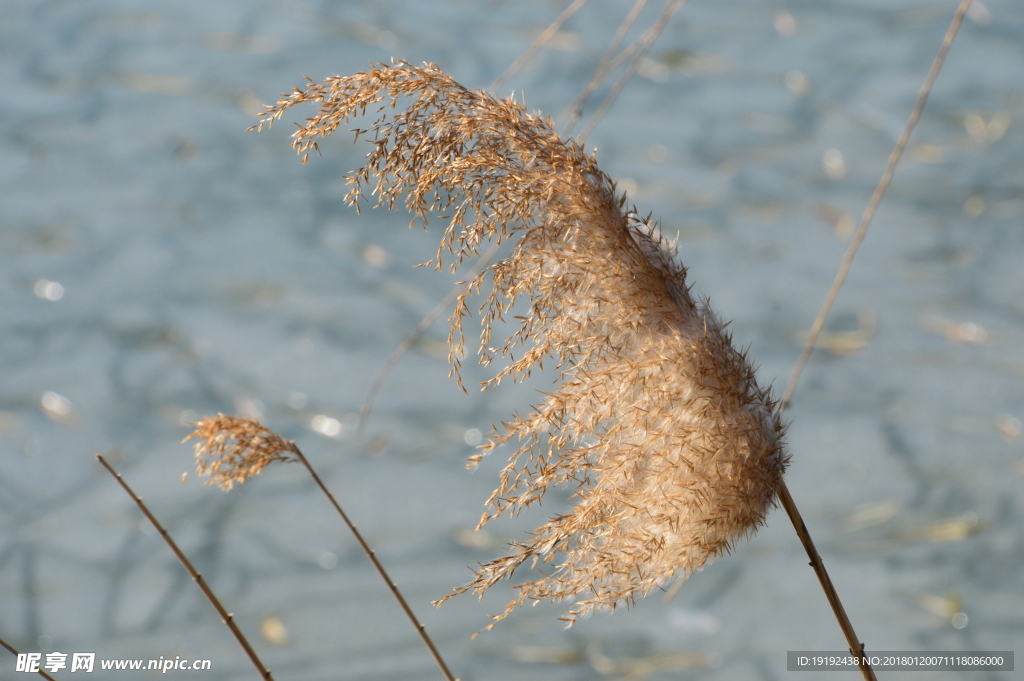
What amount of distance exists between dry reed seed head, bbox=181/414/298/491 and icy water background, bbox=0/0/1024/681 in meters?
0.93

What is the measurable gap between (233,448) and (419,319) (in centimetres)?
121

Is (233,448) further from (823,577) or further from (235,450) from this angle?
(823,577)

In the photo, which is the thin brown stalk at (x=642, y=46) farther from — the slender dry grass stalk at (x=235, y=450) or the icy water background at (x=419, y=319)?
the icy water background at (x=419, y=319)

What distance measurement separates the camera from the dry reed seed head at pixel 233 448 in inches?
19.7

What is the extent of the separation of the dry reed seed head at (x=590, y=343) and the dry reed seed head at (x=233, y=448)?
16 cm

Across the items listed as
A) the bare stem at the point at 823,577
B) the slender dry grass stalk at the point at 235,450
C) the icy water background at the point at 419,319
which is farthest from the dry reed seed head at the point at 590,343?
the icy water background at the point at 419,319

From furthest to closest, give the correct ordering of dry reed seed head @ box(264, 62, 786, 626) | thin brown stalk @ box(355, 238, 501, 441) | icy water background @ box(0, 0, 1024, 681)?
icy water background @ box(0, 0, 1024, 681) < thin brown stalk @ box(355, 238, 501, 441) < dry reed seed head @ box(264, 62, 786, 626)

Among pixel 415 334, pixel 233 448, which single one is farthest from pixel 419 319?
pixel 233 448

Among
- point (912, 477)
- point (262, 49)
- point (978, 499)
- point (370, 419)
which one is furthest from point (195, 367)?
point (978, 499)

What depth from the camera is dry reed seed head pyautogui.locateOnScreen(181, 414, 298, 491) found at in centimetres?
50

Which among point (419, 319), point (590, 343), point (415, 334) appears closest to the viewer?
point (590, 343)

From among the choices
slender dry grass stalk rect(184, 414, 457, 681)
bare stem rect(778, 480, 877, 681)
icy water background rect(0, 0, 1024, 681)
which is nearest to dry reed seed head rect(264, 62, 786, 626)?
bare stem rect(778, 480, 877, 681)

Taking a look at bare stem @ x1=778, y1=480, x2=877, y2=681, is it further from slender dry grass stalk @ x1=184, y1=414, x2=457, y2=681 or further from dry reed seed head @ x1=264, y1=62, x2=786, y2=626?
slender dry grass stalk @ x1=184, y1=414, x2=457, y2=681

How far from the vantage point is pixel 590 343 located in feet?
1.54
